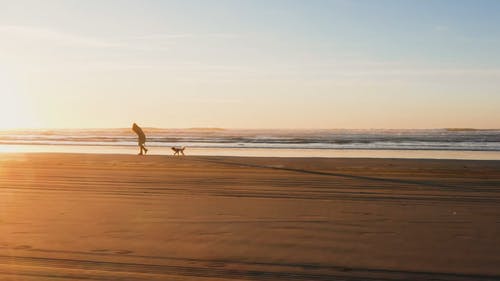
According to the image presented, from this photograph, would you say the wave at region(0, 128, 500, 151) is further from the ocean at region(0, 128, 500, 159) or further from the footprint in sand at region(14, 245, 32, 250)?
the footprint in sand at region(14, 245, 32, 250)

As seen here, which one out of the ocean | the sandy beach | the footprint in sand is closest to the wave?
the ocean

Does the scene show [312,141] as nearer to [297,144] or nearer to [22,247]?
[297,144]

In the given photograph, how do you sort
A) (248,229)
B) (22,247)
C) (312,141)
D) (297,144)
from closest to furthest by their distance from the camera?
1. (22,247)
2. (248,229)
3. (297,144)
4. (312,141)

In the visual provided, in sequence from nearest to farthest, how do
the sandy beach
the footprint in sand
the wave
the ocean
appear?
the sandy beach < the footprint in sand < the ocean < the wave

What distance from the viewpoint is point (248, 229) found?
7.31 metres

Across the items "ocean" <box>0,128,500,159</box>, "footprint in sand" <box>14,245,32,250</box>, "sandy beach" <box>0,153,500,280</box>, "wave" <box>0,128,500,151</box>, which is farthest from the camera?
"wave" <box>0,128,500,151</box>

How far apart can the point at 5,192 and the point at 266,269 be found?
7391mm

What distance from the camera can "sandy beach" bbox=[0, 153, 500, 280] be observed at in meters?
5.37

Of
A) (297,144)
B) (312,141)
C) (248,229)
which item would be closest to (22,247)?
(248,229)

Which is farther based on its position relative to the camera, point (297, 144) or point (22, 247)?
point (297, 144)

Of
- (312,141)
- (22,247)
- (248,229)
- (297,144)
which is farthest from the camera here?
(312,141)

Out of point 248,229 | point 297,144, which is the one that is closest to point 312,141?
point 297,144

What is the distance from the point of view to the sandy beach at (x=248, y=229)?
5367mm

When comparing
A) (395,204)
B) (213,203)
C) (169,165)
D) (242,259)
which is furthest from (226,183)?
(242,259)
